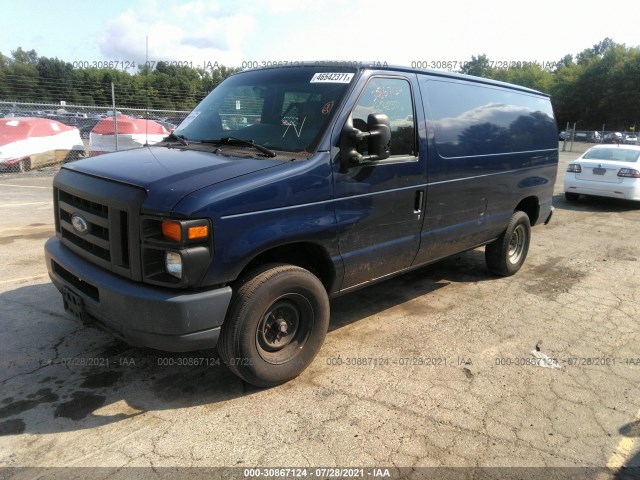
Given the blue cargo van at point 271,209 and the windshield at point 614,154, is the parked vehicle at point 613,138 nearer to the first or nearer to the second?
the windshield at point 614,154

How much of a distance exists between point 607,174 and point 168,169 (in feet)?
37.2

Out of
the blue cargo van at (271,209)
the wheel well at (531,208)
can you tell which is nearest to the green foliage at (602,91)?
the wheel well at (531,208)

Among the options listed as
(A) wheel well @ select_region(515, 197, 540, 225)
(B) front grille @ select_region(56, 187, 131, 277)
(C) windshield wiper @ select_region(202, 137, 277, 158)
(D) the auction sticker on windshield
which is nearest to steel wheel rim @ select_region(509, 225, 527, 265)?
(A) wheel well @ select_region(515, 197, 540, 225)

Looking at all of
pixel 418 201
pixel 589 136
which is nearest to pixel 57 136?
pixel 418 201

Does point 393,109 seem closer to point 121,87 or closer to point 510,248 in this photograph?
point 510,248

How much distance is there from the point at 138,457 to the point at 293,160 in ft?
6.68

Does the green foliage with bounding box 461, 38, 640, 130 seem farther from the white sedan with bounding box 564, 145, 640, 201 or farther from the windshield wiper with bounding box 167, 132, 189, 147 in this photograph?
the windshield wiper with bounding box 167, 132, 189, 147

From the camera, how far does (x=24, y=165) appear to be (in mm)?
13758

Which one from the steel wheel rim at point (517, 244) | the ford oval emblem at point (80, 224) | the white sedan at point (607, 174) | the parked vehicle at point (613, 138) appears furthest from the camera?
the parked vehicle at point (613, 138)

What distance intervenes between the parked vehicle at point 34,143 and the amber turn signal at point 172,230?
13.3m

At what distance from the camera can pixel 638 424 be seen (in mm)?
3104

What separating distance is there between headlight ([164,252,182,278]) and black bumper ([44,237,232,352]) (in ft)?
0.41

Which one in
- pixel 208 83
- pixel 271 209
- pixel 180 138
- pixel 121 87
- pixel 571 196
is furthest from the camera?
pixel 121 87

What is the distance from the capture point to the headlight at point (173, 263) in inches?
106
